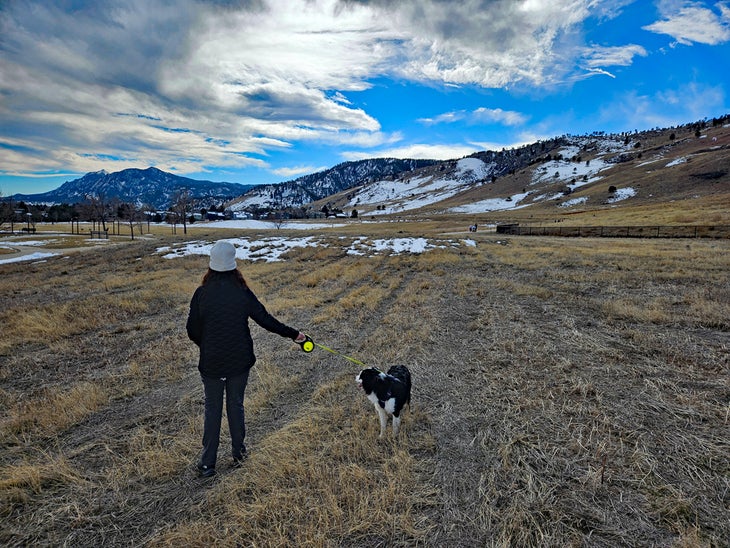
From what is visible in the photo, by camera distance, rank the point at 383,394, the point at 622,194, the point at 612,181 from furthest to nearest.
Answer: the point at 612,181
the point at 622,194
the point at 383,394

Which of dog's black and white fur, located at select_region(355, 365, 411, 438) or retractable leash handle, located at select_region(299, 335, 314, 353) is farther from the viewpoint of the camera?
dog's black and white fur, located at select_region(355, 365, 411, 438)

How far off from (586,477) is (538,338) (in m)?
4.85

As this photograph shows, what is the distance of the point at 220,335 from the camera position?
151 inches

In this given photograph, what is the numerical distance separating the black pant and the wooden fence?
140ft

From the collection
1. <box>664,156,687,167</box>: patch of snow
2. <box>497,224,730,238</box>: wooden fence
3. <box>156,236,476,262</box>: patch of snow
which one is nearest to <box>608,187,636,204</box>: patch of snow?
<box>664,156,687,167</box>: patch of snow

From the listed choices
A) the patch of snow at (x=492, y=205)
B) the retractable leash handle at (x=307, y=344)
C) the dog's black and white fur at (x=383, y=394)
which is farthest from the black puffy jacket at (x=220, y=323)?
the patch of snow at (x=492, y=205)

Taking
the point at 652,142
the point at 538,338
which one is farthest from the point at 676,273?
the point at 652,142

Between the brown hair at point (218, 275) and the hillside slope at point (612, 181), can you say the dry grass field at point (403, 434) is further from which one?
the hillside slope at point (612, 181)

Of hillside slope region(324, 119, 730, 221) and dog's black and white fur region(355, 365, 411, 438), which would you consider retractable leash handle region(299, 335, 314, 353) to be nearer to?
dog's black and white fur region(355, 365, 411, 438)

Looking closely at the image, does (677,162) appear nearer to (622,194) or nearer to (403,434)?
(622,194)

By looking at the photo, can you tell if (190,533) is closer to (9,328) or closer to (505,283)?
(9,328)

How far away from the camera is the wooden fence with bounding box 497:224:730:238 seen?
3105 centimetres

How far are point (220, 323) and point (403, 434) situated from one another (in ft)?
9.80

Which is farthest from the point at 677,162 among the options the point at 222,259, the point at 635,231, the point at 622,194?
the point at 222,259
